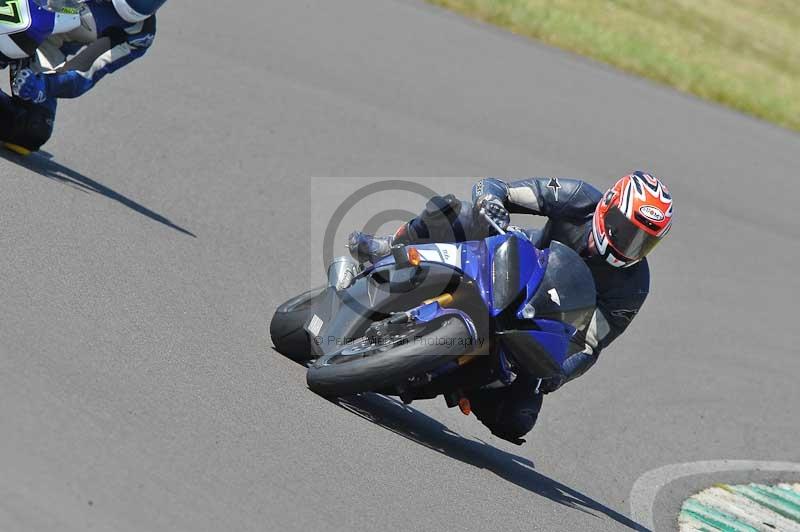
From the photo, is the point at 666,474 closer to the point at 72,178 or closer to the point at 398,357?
the point at 398,357

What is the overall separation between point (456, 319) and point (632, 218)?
1335 millimetres

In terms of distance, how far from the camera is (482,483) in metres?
5.85

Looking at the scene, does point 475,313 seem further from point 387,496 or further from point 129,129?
point 129,129

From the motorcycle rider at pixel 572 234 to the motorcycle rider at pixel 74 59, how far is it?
221 centimetres

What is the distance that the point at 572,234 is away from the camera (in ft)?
23.1

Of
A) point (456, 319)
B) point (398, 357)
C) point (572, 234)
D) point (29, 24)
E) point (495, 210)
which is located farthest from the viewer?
point (29, 24)

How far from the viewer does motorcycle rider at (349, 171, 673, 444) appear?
6.48m

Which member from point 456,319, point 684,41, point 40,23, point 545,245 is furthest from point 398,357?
point 684,41

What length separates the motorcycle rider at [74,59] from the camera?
788 centimetres

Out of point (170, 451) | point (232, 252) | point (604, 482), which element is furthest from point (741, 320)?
point (170, 451)

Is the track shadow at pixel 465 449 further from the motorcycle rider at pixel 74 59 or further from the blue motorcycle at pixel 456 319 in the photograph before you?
the motorcycle rider at pixel 74 59

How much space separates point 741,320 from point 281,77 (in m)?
4.60

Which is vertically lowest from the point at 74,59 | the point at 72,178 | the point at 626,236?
the point at 72,178

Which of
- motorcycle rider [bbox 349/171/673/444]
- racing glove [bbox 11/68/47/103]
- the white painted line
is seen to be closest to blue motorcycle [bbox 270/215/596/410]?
motorcycle rider [bbox 349/171/673/444]
